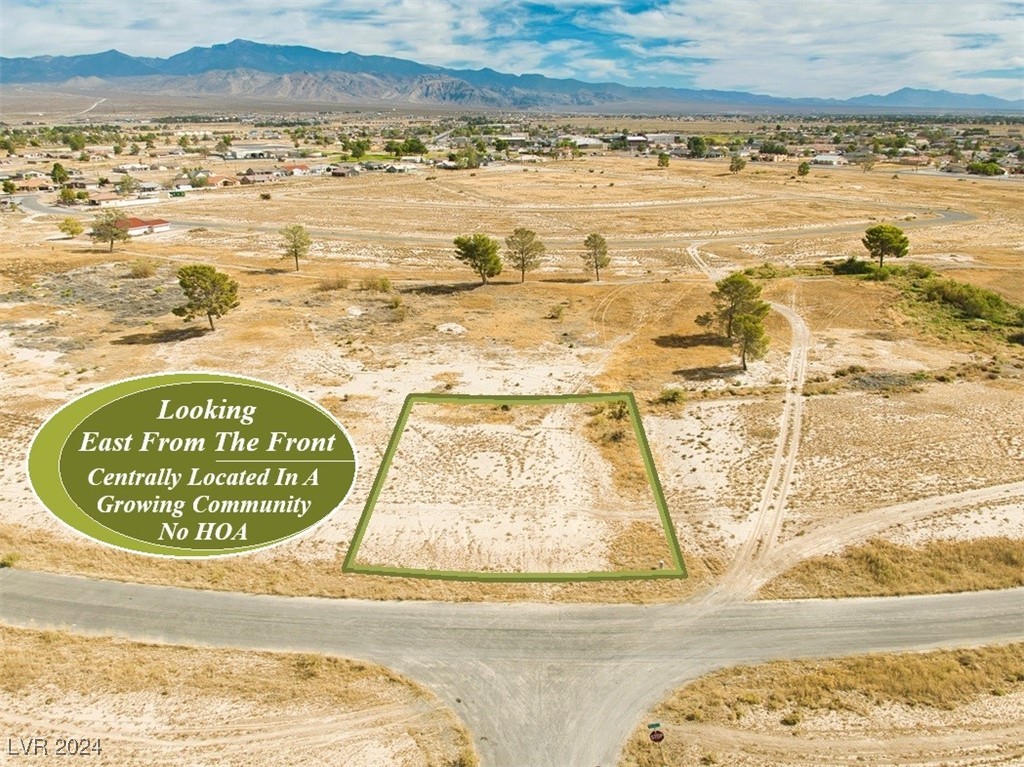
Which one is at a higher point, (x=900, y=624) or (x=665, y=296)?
(x=665, y=296)

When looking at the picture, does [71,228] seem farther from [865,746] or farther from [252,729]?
[865,746]

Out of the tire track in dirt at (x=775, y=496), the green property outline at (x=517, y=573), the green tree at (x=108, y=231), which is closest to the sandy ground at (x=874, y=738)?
the tire track in dirt at (x=775, y=496)

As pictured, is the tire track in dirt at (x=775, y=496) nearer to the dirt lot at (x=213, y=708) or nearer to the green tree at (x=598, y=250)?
the dirt lot at (x=213, y=708)

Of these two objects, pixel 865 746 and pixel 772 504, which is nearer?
pixel 865 746

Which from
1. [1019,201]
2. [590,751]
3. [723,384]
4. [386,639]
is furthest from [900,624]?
[1019,201]

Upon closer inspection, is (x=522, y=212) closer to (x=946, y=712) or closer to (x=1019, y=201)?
(x=1019, y=201)

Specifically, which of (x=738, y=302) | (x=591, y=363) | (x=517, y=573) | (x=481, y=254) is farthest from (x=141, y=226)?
(x=517, y=573)
